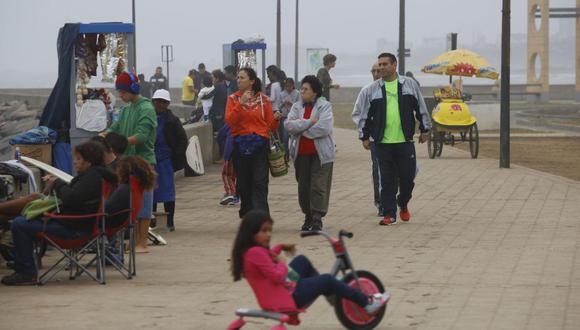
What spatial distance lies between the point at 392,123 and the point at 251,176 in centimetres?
188

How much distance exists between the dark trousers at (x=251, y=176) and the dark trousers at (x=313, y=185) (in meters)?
0.56

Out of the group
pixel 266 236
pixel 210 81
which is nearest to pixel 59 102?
pixel 266 236

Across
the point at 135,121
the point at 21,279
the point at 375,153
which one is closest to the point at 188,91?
the point at 375,153

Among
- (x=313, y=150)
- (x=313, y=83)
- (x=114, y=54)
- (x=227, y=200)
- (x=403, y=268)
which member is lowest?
(x=227, y=200)

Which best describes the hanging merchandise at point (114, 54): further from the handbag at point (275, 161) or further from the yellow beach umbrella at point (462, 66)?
the yellow beach umbrella at point (462, 66)

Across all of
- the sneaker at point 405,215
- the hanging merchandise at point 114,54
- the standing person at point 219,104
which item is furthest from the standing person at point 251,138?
the standing person at point 219,104

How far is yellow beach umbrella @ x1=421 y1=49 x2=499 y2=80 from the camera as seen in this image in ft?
115

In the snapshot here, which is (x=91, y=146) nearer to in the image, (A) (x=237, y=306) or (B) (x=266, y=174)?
(A) (x=237, y=306)

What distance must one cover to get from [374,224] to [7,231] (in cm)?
474

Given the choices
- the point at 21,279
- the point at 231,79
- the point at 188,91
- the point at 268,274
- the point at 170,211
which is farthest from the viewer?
the point at 188,91

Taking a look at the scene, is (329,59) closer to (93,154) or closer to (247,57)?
(247,57)

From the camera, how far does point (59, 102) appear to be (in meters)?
16.8

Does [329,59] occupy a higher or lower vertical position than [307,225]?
higher

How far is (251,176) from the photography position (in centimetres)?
1450
